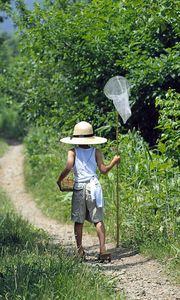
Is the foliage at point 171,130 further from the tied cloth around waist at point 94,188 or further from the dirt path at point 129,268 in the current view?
the dirt path at point 129,268

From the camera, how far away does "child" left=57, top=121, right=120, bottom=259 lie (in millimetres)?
8070

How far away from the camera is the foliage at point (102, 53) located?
36.5 feet

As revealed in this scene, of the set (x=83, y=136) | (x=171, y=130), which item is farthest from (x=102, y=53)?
(x=83, y=136)

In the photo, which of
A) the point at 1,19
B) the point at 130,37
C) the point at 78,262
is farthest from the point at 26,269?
the point at 1,19

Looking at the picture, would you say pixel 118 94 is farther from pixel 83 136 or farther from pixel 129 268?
pixel 129 268

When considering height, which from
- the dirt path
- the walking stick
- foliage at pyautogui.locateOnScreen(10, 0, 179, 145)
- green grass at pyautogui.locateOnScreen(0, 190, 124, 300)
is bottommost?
the dirt path

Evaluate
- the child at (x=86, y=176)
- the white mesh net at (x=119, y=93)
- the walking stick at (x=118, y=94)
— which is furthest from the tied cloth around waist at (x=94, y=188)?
the white mesh net at (x=119, y=93)

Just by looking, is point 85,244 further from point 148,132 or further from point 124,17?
point 124,17

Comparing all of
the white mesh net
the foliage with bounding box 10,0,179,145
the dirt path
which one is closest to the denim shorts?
the dirt path

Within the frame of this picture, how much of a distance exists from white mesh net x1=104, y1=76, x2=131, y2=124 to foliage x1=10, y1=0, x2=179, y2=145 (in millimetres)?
2074

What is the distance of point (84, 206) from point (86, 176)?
36 centimetres

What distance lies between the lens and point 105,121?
1215 centimetres

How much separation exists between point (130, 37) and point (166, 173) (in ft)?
13.1

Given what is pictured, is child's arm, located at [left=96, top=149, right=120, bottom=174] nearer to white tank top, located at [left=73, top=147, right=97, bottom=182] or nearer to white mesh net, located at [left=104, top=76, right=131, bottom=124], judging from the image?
white tank top, located at [left=73, top=147, right=97, bottom=182]
